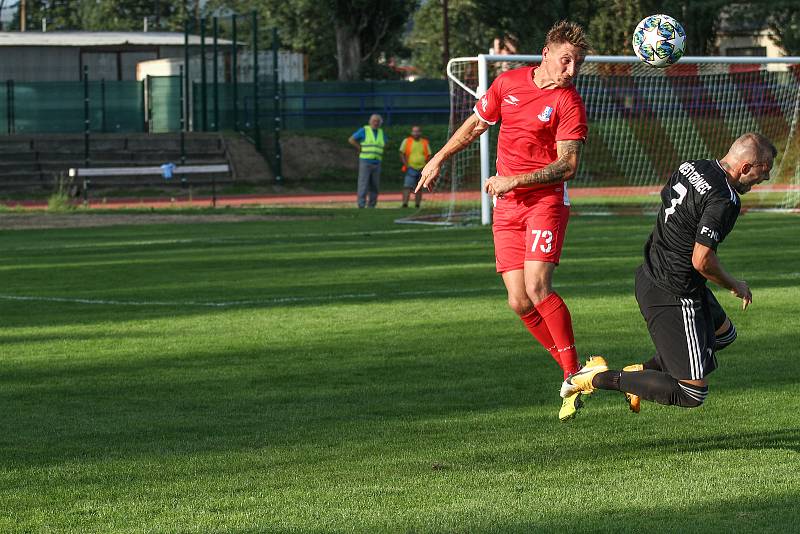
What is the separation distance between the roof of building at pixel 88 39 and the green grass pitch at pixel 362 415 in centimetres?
4054

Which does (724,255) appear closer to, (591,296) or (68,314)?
(591,296)

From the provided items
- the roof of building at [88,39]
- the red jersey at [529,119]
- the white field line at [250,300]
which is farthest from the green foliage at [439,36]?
the red jersey at [529,119]

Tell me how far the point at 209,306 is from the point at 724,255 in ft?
23.8

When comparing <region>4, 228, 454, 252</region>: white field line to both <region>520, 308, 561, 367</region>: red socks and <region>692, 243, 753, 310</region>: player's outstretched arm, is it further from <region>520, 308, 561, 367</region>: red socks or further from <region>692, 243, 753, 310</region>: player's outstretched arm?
<region>692, 243, 753, 310</region>: player's outstretched arm

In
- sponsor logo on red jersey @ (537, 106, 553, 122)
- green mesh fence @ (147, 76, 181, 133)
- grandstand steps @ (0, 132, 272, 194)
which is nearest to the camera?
sponsor logo on red jersey @ (537, 106, 553, 122)

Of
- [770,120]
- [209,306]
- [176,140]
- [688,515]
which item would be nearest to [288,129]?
[176,140]

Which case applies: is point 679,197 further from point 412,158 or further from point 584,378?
point 412,158

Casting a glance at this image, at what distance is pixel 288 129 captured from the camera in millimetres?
47406

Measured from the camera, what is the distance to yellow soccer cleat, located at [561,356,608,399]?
727 cm

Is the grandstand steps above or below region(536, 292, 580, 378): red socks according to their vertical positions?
below

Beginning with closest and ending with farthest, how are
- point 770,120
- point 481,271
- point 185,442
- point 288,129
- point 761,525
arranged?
point 761,525 → point 185,442 → point 481,271 → point 770,120 → point 288,129

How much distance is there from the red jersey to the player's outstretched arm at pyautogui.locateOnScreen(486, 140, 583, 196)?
8 centimetres

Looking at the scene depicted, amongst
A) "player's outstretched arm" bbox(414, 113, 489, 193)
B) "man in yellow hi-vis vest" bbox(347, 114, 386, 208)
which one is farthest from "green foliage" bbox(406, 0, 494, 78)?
"player's outstretched arm" bbox(414, 113, 489, 193)

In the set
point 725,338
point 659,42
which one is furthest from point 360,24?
point 725,338
